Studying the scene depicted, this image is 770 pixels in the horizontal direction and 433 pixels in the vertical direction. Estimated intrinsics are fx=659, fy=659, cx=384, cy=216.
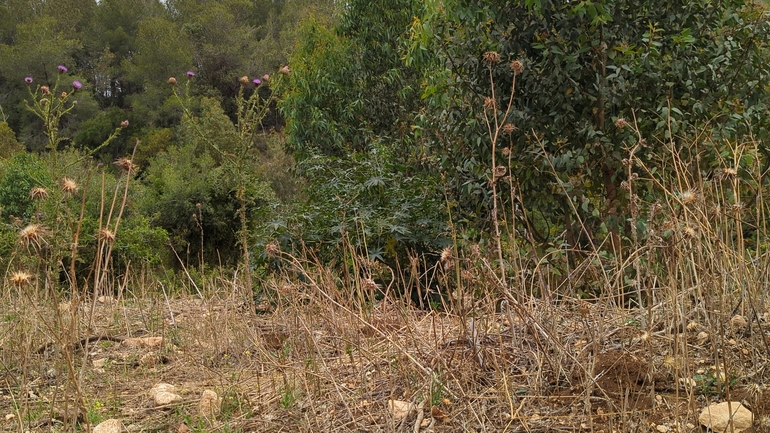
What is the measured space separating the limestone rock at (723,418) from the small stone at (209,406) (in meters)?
1.47

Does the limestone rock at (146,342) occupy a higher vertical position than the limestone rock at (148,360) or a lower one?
lower

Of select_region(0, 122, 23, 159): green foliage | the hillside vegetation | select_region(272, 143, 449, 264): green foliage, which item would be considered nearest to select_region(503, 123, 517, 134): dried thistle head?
the hillside vegetation

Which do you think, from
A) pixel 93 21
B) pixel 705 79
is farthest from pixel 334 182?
pixel 93 21

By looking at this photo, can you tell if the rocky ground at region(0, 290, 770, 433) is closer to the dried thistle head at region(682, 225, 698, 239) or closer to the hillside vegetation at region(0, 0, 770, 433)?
the hillside vegetation at region(0, 0, 770, 433)

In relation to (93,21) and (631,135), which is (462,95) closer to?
(631,135)

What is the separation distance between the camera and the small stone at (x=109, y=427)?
82.2 inches

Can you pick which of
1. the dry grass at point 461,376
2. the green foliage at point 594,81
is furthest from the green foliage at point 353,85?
the dry grass at point 461,376

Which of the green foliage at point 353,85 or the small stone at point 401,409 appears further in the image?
Answer: the green foliage at point 353,85

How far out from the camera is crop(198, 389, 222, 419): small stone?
2221mm

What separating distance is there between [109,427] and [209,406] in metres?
0.32

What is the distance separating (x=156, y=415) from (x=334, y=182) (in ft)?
9.11

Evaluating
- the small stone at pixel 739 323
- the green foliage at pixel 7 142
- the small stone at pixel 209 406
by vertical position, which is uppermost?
the small stone at pixel 739 323

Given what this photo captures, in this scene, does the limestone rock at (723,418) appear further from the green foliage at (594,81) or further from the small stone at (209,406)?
the green foliage at (594,81)

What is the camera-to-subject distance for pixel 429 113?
4688mm
